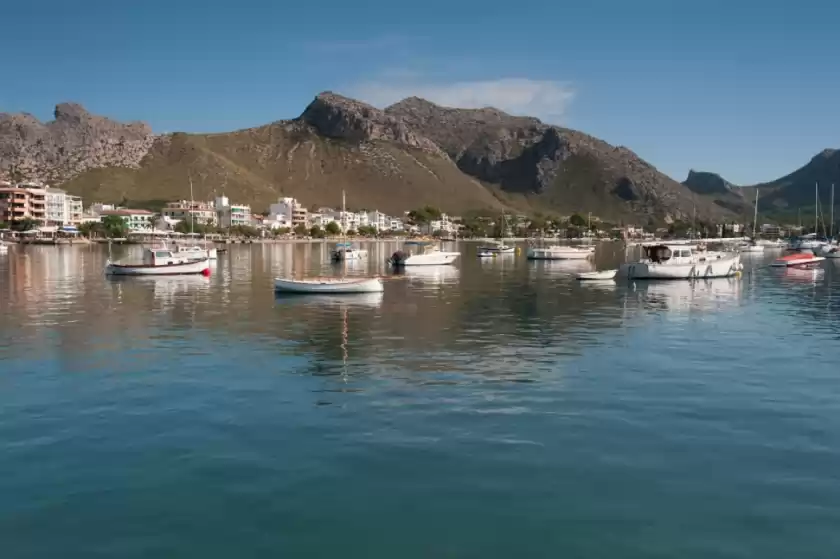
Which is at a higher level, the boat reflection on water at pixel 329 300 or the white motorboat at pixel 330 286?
the white motorboat at pixel 330 286

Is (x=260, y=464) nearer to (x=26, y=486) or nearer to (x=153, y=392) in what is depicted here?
(x=26, y=486)

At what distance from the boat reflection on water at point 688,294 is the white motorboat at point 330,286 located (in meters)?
22.3

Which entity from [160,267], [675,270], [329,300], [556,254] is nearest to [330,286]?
[329,300]

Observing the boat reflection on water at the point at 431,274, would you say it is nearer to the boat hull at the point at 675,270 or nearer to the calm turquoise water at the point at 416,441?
the boat hull at the point at 675,270

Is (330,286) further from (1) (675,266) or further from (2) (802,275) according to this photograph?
(2) (802,275)

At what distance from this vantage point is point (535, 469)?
17578 millimetres

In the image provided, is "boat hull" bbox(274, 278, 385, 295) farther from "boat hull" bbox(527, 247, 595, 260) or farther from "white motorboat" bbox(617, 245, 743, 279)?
"boat hull" bbox(527, 247, 595, 260)

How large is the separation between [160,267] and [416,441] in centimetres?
7022

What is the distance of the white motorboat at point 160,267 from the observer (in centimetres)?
8188

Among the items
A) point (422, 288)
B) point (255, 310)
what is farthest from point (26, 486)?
point (422, 288)

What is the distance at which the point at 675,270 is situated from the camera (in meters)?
79.4

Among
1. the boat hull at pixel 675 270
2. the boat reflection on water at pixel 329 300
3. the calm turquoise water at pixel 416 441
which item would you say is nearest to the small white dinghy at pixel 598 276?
the boat hull at pixel 675 270

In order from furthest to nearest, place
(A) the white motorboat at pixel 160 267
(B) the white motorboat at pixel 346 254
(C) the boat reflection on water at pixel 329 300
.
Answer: (B) the white motorboat at pixel 346 254 → (A) the white motorboat at pixel 160 267 → (C) the boat reflection on water at pixel 329 300

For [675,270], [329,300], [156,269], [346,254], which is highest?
[346,254]
